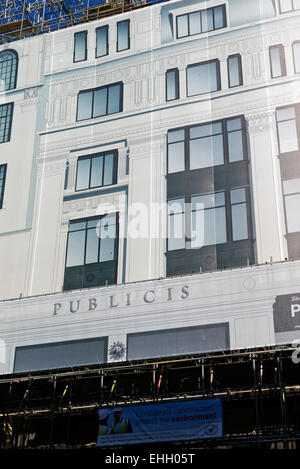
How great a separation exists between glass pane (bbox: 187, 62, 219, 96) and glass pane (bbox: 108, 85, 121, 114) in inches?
90.4

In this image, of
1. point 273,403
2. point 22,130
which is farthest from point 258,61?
point 273,403

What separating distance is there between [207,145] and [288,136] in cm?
226

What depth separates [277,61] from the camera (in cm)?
1980

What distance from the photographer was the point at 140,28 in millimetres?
22203

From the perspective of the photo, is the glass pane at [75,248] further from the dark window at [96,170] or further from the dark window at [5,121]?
the dark window at [5,121]

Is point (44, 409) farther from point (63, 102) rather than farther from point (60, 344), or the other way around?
point (63, 102)

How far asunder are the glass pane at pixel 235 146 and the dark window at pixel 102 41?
5722 mm

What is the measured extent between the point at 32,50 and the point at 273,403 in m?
14.1

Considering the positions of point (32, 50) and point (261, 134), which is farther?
point (32, 50)

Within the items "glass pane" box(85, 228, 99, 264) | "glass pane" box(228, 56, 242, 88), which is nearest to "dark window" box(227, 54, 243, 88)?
"glass pane" box(228, 56, 242, 88)

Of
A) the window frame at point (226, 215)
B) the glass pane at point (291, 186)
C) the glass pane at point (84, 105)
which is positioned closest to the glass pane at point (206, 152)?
the window frame at point (226, 215)

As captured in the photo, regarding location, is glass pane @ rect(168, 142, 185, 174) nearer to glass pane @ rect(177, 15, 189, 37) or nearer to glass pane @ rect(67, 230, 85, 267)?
glass pane @ rect(67, 230, 85, 267)

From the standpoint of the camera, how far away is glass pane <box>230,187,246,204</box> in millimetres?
18203

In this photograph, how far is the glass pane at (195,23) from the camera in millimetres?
21328
